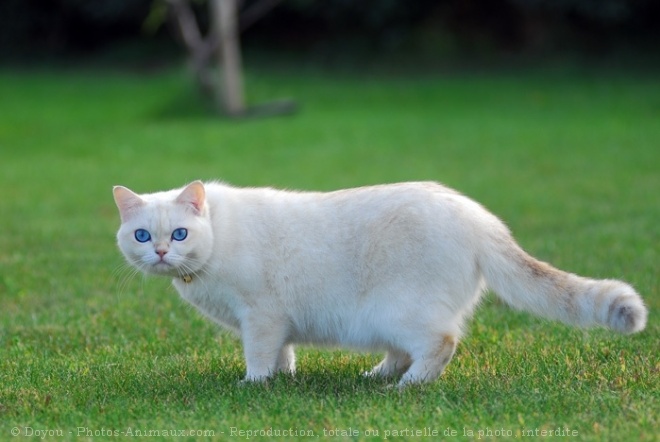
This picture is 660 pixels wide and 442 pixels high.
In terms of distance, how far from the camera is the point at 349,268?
4.76m

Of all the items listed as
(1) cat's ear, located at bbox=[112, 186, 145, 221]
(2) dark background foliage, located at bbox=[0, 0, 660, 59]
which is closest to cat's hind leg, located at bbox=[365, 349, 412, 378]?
(1) cat's ear, located at bbox=[112, 186, 145, 221]

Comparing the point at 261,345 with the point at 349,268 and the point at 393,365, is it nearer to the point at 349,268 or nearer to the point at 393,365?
the point at 349,268

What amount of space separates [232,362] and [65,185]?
810cm

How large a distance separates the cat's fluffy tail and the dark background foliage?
67.8 feet

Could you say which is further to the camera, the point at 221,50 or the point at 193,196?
the point at 221,50

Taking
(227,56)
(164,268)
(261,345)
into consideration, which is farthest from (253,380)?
(227,56)

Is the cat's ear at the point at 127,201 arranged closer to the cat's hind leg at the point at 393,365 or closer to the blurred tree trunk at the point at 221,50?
the cat's hind leg at the point at 393,365

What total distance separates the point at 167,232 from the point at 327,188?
729 centimetres

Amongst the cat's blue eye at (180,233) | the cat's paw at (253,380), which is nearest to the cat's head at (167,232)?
the cat's blue eye at (180,233)

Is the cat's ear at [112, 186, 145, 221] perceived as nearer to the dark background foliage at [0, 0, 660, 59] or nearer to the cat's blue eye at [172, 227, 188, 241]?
the cat's blue eye at [172, 227, 188, 241]

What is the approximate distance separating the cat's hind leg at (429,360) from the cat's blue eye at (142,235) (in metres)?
1.37

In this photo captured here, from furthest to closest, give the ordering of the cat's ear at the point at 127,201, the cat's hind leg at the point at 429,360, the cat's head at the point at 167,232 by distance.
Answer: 1. the cat's ear at the point at 127,201
2. the cat's head at the point at 167,232
3. the cat's hind leg at the point at 429,360

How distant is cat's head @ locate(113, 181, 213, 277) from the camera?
468 centimetres

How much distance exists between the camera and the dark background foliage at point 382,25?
86.3 feet
